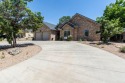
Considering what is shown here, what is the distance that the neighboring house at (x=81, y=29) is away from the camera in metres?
33.5

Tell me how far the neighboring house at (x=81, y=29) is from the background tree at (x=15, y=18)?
38.8 ft

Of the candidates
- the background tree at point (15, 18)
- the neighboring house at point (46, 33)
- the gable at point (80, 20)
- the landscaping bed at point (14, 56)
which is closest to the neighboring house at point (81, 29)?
the gable at point (80, 20)

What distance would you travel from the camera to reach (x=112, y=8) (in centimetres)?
4150

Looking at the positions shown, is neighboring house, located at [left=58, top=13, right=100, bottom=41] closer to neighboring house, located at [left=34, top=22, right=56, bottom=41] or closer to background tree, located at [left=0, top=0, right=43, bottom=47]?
neighboring house, located at [left=34, top=22, right=56, bottom=41]

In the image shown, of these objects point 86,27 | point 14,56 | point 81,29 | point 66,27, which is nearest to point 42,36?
point 66,27

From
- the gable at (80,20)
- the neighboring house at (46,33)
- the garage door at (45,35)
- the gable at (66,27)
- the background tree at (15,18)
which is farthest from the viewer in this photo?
the garage door at (45,35)

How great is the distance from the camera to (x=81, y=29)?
34.3 meters

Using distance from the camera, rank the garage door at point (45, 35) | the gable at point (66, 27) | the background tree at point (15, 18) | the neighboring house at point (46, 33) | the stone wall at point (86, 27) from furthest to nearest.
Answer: the garage door at point (45, 35) → the neighboring house at point (46, 33) → the gable at point (66, 27) → the stone wall at point (86, 27) → the background tree at point (15, 18)

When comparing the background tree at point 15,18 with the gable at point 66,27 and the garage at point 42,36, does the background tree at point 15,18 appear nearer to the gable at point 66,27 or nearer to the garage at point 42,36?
the gable at point 66,27

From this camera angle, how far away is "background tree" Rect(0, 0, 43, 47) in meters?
21.2

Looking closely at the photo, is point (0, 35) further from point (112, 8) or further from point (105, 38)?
point (112, 8)

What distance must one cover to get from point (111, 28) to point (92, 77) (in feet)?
61.9

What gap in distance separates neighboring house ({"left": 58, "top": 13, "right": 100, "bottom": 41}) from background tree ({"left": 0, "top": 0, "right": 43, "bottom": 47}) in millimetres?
11838

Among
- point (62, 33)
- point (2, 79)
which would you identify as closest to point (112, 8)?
point (62, 33)
